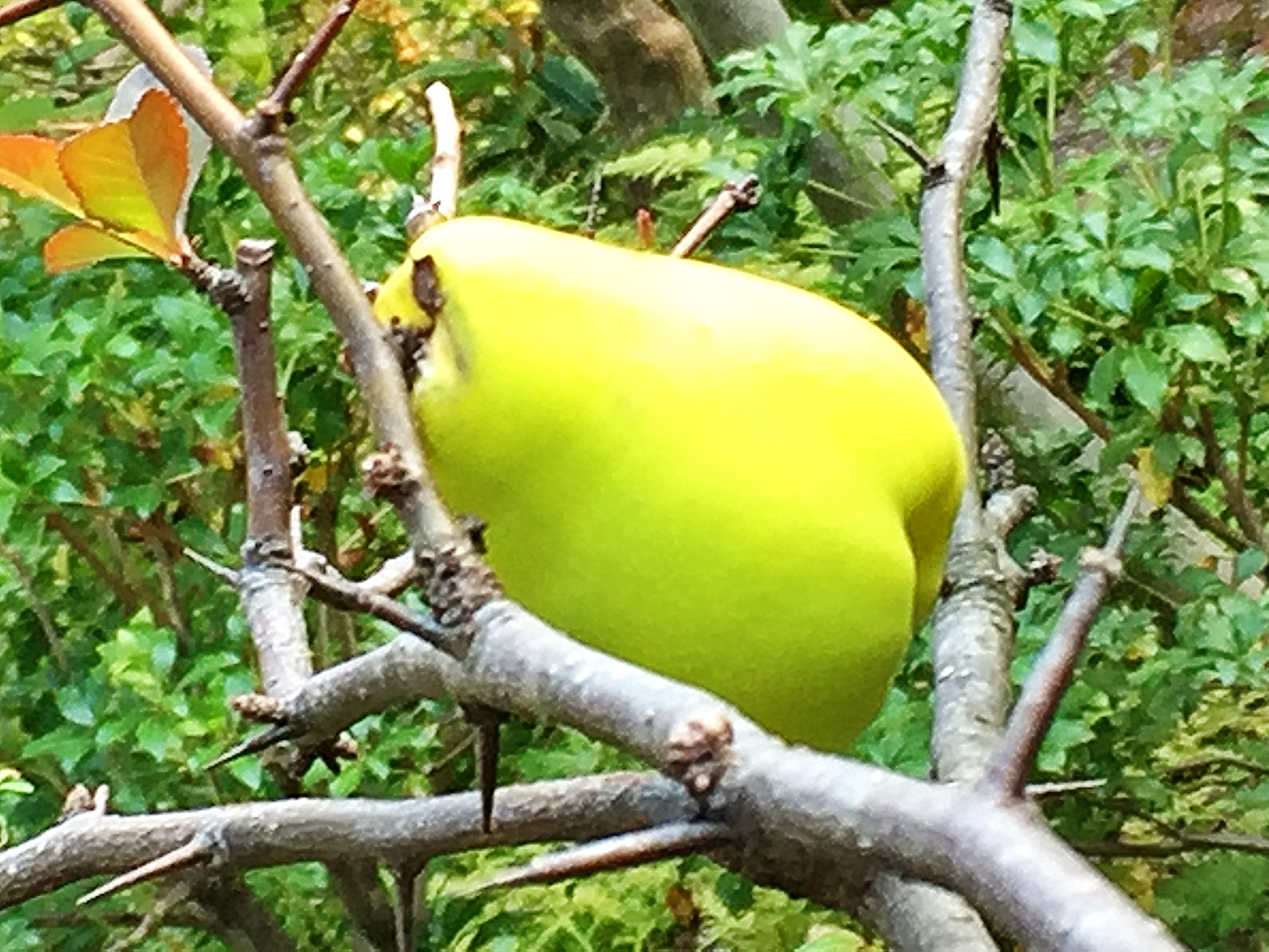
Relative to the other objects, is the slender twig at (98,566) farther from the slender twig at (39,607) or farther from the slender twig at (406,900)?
the slender twig at (406,900)

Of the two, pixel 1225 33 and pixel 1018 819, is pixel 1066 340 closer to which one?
pixel 1018 819

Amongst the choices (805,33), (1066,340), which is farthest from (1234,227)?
(805,33)

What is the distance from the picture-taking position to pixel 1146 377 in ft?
2.07

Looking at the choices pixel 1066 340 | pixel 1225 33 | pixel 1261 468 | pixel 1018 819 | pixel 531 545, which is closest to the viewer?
pixel 1018 819

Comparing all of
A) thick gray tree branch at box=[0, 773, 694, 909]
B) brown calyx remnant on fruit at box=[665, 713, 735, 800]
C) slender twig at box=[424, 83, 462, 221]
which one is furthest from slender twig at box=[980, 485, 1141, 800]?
slender twig at box=[424, 83, 462, 221]

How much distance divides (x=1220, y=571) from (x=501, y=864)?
463 mm

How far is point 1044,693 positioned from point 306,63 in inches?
8.2

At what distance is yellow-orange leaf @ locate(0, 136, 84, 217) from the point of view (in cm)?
38

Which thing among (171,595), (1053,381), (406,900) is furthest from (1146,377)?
(171,595)

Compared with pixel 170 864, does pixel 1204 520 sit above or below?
below

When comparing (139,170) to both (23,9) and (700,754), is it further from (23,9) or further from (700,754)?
(700,754)

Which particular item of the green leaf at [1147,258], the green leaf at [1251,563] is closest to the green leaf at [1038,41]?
the green leaf at [1147,258]

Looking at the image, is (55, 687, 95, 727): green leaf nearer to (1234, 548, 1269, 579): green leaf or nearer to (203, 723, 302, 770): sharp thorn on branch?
(203, 723, 302, 770): sharp thorn on branch

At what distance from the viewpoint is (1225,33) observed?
135 cm
